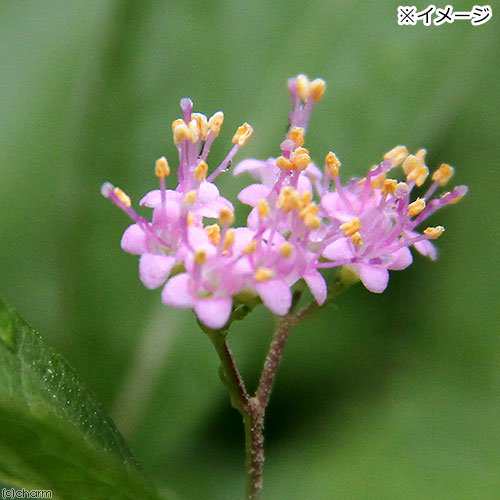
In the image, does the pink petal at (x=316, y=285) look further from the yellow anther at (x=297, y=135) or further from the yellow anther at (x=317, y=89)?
the yellow anther at (x=317, y=89)

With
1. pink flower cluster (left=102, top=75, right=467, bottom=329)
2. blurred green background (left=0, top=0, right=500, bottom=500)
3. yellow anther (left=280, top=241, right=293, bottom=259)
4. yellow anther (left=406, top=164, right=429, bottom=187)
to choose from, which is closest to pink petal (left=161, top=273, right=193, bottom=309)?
pink flower cluster (left=102, top=75, right=467, bottom=329)

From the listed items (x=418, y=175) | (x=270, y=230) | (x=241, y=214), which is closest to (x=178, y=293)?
(x=270, y=230)

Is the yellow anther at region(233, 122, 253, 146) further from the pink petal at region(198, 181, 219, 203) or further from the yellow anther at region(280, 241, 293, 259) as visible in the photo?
the yellow anther at region(280, 241, 293, 259)

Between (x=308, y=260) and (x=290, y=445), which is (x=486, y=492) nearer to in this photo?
(x=290, y=445)

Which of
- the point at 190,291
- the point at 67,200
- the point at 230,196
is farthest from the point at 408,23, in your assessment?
the point at 190,291

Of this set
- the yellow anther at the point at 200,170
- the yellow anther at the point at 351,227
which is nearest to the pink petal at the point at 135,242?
the yellow anther at the point at 200,170

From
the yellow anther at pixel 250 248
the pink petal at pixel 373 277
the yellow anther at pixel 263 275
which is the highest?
the yellow anther at pixel 250 248

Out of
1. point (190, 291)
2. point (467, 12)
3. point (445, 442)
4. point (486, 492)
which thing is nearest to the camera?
point (190, 291)
